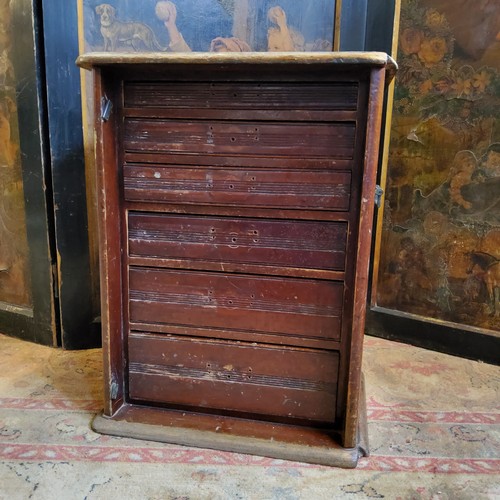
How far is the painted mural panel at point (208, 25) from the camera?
7.65 feet

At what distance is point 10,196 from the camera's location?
2.60m

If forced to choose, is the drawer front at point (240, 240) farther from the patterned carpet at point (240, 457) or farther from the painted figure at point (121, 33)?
the painted figure at point (121, 33)

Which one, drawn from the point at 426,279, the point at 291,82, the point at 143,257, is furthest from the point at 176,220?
the point at 426,279

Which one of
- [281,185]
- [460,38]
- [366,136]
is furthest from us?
[460,38]

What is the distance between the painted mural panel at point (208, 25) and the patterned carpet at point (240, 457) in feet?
5.34


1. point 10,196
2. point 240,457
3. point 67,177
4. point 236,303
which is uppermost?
point 67,177

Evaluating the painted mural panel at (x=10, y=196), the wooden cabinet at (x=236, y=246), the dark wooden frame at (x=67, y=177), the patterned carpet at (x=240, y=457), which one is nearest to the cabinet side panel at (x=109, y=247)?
the wooden cabinet at (x=236, y=246)

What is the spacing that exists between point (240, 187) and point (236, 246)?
21 centimetres

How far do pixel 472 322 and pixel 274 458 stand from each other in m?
1.43

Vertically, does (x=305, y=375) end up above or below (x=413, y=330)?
above

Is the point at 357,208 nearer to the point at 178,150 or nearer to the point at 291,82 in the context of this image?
the point at 291,82

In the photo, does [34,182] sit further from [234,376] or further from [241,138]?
[234,376]

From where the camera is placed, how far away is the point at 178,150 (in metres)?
1.72

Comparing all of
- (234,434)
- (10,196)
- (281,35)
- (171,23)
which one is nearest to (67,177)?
(10,196)
